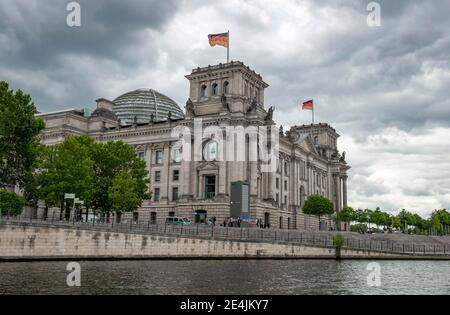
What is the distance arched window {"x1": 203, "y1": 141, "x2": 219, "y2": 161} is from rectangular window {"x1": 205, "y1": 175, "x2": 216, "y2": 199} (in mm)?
3421

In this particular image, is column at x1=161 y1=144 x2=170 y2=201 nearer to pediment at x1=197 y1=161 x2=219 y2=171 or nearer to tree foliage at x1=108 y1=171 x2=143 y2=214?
pediment at x1=197 y1=161 x2=219 y2=171

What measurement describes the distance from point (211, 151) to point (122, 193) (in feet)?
83.2

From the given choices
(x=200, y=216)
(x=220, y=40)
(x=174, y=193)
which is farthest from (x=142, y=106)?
(x=200, y=216)

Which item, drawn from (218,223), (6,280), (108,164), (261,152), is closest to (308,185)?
(261,152)

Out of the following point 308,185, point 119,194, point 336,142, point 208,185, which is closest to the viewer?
point 119,194

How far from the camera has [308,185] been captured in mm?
116000

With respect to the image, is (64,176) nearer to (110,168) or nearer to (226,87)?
(110,168)

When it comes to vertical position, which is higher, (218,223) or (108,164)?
(108,164)

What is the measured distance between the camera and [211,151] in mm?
88062

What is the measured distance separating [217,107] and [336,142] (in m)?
60.8

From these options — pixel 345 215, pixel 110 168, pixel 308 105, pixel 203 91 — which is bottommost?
pixel 345 215
